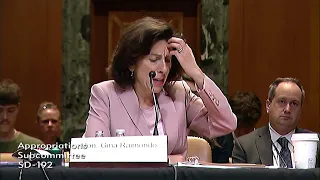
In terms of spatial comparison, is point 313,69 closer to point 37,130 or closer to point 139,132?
point 37,130

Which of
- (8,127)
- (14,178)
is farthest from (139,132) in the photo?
(8,127)

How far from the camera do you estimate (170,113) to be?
276 centimetres

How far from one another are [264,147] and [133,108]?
96 cm

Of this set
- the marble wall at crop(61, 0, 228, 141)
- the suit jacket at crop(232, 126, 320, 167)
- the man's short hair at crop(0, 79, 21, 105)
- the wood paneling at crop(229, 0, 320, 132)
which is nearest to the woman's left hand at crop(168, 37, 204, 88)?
the suit jacket at crop(232, 126, 320, 167)

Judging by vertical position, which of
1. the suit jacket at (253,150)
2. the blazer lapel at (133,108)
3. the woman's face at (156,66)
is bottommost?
the suit jacket at (253,150)

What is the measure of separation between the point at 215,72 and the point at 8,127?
96.5 inches

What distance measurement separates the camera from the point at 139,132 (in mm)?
2697

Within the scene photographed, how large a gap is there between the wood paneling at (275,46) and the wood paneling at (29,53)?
1.81m

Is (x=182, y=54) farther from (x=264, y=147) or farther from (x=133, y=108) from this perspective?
(x=264, y=147)

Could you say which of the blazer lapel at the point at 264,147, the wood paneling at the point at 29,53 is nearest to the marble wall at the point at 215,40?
the wood paneling at the point at 29,53

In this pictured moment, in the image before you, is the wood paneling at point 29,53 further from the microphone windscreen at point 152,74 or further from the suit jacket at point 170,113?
the microphone windscreen at point 152,74

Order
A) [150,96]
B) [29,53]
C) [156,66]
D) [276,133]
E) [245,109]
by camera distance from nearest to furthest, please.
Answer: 1. [156,66]
2. [150,96]
3. [276,133]
4. [245,109]
5. [29,53]

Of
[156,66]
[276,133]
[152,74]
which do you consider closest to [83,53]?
[276,133]

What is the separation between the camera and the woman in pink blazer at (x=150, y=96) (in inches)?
106
